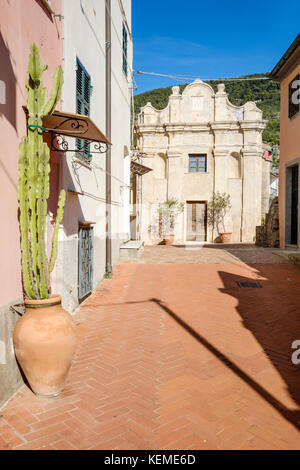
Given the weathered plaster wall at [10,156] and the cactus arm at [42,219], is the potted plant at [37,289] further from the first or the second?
the weathered plaster wall at [10,156]

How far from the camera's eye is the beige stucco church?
20.2m

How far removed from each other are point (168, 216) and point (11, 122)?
16.8m

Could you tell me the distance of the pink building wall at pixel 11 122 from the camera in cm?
332

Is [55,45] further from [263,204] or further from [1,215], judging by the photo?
[263,204]

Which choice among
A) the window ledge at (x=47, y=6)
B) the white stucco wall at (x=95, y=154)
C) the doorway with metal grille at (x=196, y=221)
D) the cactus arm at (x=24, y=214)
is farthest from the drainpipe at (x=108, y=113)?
the doorway with metal grille at (x=196, y=221)

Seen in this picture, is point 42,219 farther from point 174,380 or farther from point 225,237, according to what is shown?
point 225,237

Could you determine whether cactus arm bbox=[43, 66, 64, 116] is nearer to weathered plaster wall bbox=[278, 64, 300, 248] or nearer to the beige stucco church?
weathered plaster wall bbox=[278, 64, 300, 248]

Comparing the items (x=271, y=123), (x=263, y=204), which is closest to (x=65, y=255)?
(x=263, y=204)

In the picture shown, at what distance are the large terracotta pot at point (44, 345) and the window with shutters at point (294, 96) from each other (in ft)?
37.1

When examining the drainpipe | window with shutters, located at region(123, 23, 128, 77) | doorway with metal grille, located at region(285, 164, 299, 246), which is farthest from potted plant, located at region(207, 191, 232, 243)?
the drainpipe

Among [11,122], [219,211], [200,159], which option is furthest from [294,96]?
[11,122]

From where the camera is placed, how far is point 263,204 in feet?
74.3

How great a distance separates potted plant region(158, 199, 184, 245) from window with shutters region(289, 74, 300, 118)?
8.89 meters

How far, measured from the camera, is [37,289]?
11.5 feet
